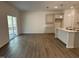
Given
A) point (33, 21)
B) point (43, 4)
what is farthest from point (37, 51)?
point (33, 21)

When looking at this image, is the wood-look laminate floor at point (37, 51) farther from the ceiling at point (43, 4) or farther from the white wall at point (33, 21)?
the white wall at point (33, 21)

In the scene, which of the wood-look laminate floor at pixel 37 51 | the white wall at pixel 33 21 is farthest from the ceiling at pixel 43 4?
the white wall at pixel 33 21

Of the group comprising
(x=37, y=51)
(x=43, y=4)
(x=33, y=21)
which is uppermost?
(x=43, y=4)

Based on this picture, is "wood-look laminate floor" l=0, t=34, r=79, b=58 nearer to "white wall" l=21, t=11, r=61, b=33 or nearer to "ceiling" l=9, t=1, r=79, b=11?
"ceiling" l=9, t=1, r=79, b=11

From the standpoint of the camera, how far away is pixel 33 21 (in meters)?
10.5

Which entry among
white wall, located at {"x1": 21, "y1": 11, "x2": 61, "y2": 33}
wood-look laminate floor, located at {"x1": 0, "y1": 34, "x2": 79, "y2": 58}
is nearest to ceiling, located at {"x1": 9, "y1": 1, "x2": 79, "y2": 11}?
wood-look laminate floor, located at {"x1": 0, "y1": 34, "x2": 79, "y2": 58}

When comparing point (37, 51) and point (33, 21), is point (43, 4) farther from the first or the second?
point (33, 21)

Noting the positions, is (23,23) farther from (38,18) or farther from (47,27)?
(47,27)

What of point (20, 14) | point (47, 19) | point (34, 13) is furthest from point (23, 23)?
point (47, 19)

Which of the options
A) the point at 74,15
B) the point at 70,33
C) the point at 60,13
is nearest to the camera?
the point at 70,33

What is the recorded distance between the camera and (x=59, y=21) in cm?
1038

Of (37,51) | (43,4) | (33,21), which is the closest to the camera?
(37,51)

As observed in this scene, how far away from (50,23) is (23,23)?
3.09 meters

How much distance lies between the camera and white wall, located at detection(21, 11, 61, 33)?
1033 cm
